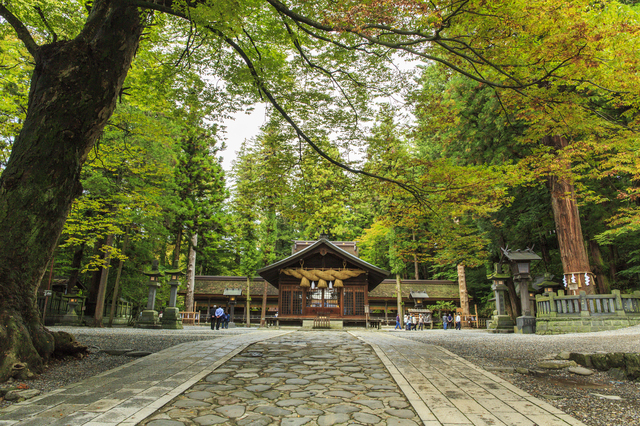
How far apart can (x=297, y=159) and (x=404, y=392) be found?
5673mm

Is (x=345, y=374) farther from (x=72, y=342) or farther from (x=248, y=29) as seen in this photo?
(x=248, y=29)

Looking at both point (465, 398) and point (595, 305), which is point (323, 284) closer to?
point (595, 305)

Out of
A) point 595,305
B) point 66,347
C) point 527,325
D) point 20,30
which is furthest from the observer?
point 527,325

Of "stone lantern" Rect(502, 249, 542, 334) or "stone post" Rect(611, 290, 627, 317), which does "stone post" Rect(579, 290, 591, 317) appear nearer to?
"stone post" Rect(611, 290, 627, 317)

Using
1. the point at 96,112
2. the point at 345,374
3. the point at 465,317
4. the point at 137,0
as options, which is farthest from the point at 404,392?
the point at 465,317

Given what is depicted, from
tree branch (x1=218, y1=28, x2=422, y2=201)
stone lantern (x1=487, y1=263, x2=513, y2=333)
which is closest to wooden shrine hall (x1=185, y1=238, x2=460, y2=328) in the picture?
stone lantern (x1=487, y1=263, x2=513, y2=333)

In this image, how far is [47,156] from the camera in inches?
176

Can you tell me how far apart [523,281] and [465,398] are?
39.5 ft

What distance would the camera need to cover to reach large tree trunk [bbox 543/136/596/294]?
42.9ft

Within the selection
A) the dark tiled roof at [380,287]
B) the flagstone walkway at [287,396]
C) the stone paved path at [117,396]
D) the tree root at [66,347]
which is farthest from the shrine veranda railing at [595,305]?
the dark tiled roof at [380,287]

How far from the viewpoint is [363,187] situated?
7863mm

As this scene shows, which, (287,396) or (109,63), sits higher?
(109,63)

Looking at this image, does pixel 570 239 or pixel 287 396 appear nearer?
pixel 287 396

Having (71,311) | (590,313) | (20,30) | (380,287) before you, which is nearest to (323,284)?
(380,287)
